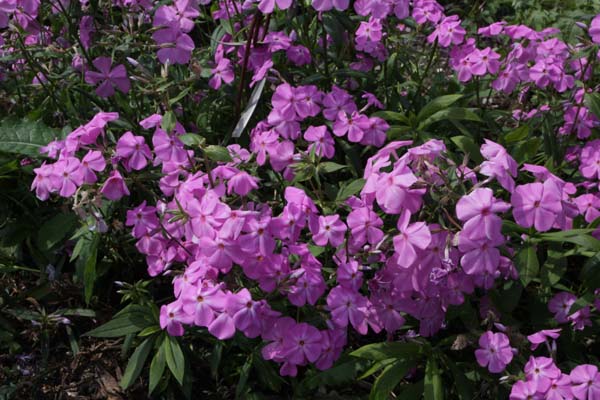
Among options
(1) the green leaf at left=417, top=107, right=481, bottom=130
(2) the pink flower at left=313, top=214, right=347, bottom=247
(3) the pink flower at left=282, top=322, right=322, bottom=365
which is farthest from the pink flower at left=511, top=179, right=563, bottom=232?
(1) the green leaf at left=417, top=107, right=481, bottom=130

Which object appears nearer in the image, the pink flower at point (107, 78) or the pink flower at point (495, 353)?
the pink flower at point (495, 353)

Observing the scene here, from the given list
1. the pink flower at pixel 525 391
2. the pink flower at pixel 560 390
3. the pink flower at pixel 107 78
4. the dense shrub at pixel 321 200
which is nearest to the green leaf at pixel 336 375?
the dense shrub at pixel 321 200

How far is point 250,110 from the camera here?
2.97 meters

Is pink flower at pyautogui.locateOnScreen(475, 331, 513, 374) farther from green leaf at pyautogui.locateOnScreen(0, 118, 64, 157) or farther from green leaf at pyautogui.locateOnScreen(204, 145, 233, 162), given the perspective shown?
green leaf at pyautogui.locateOnScreen(0, 118, 64, 157)

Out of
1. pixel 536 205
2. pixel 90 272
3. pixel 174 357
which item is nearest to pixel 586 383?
pixel 536 205

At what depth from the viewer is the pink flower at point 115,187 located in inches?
91.2

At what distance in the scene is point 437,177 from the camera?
202cm

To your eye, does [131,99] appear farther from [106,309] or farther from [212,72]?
[106,309]

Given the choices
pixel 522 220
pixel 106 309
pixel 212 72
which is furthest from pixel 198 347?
pixel 522 220

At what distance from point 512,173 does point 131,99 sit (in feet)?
6.03

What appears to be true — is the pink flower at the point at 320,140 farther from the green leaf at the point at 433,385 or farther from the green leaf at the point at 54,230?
the green leaf at the point at 54,230

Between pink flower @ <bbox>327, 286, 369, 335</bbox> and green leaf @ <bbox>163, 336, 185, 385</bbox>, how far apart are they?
533mm

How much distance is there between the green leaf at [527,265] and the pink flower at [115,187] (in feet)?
4.49

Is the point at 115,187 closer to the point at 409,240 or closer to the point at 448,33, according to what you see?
the point at 409,240
